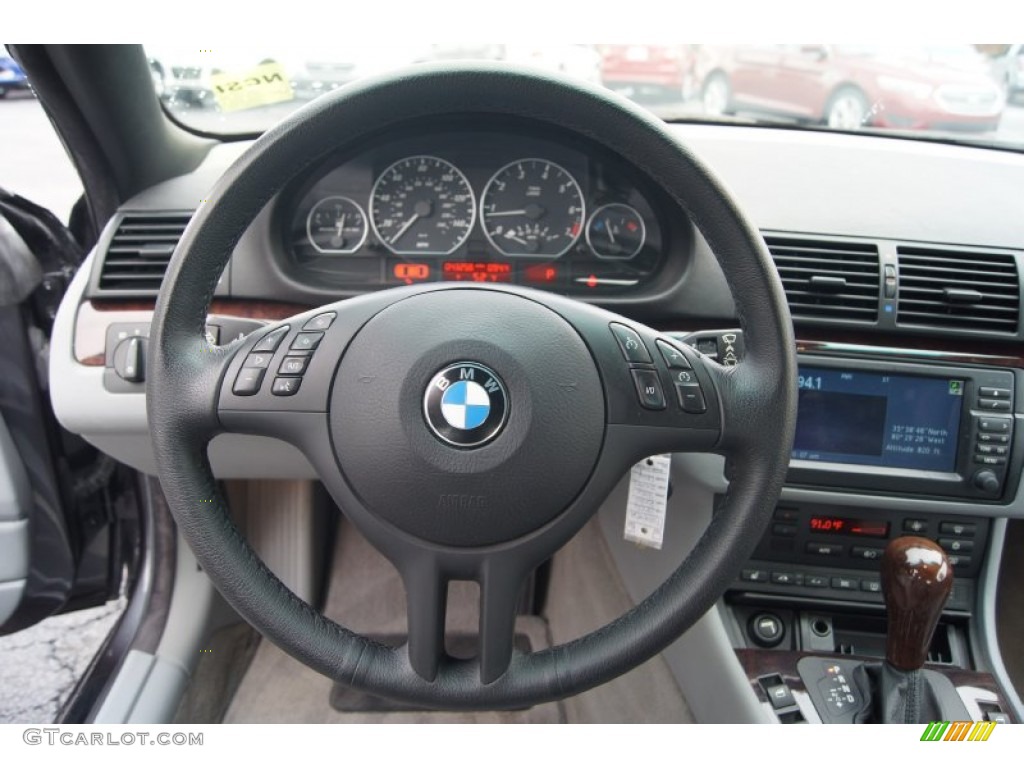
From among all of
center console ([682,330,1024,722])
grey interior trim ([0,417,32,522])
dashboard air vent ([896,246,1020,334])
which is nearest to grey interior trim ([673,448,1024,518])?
center console ([682,330,1024,722])

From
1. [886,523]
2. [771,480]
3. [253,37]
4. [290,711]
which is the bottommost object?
[290,711]

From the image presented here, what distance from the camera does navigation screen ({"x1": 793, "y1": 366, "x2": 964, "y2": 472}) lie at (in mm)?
1370

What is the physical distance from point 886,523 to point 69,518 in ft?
5.20

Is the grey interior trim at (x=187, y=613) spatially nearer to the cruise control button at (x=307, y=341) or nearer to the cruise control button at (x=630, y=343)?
the cruise control button at (x=307, y=341)

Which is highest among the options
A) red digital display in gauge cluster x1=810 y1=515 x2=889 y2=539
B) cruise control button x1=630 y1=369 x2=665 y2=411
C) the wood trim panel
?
cruise control button x1=630 y1=369 x2=665 y2=411

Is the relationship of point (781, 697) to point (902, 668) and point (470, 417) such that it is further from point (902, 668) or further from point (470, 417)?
point (470, 417)

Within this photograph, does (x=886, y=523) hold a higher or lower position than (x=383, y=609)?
higher

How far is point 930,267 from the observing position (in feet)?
4.58

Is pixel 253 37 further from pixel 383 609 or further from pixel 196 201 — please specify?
pixel 383 609

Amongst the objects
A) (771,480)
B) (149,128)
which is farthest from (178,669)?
(771,480)

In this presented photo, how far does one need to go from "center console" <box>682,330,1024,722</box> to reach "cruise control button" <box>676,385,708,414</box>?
55 cm

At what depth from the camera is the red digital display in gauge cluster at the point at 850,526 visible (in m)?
1.43

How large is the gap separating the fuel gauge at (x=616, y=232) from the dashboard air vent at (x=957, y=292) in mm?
447

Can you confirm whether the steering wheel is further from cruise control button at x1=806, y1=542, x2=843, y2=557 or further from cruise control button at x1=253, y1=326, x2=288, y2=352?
cruise control button at x1=806, y1=542, x2=843, y2=557
